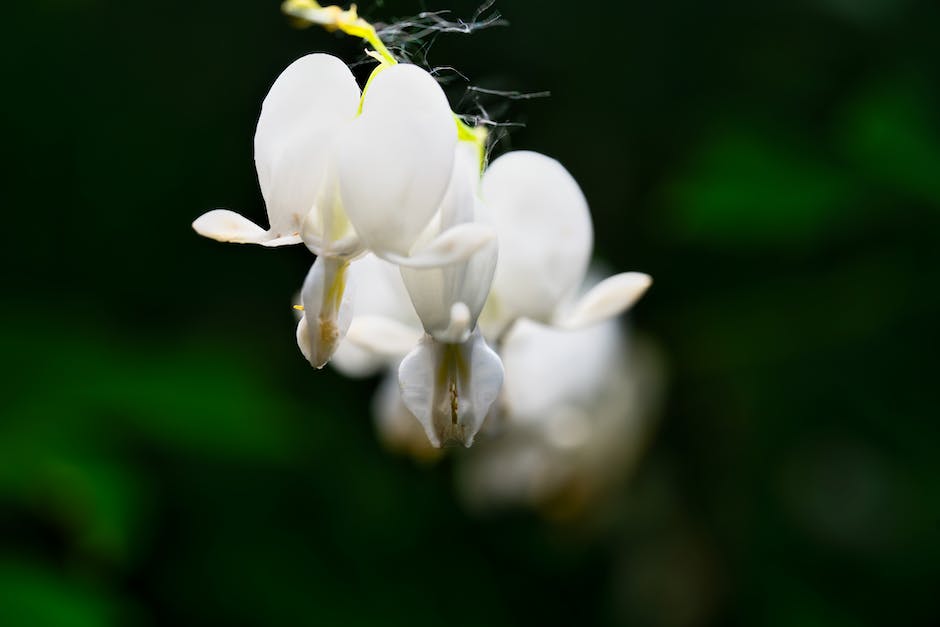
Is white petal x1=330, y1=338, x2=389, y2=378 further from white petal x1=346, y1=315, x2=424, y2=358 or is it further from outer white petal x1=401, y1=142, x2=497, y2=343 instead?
outer white petal x1=401, y1=142, x2=497, y2=343

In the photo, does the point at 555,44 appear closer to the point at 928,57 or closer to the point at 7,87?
the point at 928,57

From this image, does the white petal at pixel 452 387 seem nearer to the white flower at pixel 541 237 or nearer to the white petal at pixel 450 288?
the white petal at pixel 450 288

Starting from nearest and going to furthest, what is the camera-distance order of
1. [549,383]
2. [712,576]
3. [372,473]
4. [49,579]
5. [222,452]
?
[49,579]
[222,452]
[549,383]
[372,473]
[712,576]

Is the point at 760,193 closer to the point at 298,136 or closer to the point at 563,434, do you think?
the point at 563,434

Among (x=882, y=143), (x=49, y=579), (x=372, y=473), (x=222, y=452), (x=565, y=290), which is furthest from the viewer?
(x=372, y=473)

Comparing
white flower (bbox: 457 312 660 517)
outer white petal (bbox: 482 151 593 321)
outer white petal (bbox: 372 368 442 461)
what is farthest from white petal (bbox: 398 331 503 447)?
white flower (bbox: 457 312 660 517)

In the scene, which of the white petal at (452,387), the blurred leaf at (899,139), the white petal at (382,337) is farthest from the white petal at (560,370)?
the white petal at (452,387)

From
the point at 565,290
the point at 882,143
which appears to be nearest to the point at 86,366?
the point at 565,290
